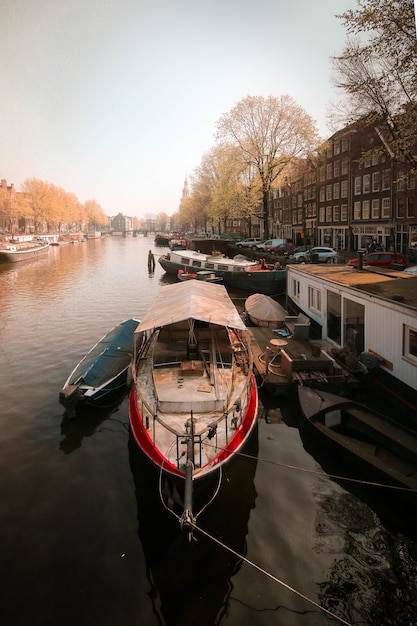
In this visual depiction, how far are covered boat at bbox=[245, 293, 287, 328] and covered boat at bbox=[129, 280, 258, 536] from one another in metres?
6.06

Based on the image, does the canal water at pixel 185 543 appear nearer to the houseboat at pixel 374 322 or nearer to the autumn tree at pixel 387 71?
the houseboat at pixel 374 322

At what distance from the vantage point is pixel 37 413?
13.7 meters

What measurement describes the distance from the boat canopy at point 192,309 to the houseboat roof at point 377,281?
519cm

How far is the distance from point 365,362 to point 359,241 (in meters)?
40.9

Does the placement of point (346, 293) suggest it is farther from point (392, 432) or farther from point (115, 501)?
point (115, 501)

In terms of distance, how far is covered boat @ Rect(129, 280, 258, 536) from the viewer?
7922 millimetres

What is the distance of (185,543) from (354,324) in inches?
431

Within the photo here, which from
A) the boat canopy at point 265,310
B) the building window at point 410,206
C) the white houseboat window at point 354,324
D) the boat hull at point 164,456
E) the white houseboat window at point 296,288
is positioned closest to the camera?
the boat hull at point 164,456

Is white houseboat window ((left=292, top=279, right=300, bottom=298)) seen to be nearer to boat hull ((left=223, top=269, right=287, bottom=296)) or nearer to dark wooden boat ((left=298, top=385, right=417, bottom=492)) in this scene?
boat hull ((left=223, top=269, right=287, bottom=296))

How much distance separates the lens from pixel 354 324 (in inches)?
626

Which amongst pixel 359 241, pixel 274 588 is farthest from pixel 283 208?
pixel 274 588

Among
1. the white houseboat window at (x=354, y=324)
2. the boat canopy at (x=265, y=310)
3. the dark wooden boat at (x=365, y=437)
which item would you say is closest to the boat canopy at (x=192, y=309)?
the dark wooden boat at (x=365, y=437)

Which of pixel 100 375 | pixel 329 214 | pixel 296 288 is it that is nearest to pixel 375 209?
pixel 329 214

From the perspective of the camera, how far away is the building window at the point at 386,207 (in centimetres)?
4378
